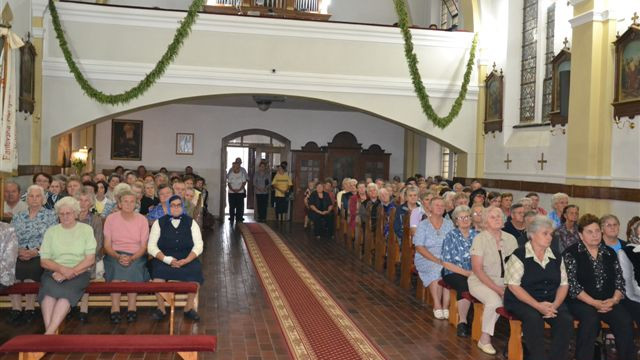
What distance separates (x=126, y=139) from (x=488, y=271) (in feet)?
44.5

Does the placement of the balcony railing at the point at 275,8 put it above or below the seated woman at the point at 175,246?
above

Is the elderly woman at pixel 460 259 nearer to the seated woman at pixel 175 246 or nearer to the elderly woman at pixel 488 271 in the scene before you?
the elderly woman at pixel 488 271

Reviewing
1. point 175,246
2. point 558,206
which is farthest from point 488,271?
point 175,246

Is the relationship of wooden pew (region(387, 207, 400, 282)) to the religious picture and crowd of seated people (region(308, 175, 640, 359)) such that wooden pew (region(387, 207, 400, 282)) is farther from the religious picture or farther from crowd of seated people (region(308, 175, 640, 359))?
the religious picture

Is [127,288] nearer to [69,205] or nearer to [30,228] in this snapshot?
[69,205]

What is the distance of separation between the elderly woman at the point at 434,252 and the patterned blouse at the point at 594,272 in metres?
1.55

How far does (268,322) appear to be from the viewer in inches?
252

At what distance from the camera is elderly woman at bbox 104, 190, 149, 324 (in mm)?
6328

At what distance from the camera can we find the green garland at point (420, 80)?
1278 centimetres

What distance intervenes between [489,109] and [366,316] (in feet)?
24.4

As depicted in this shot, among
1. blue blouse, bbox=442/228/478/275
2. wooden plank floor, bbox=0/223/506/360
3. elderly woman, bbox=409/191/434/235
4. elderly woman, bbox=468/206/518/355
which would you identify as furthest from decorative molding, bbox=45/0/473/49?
elderly woman, bbox=468/206/518/355

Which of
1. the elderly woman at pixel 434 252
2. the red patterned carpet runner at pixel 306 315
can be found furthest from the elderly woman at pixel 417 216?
the red patterned carpet runner at pixel 306 315

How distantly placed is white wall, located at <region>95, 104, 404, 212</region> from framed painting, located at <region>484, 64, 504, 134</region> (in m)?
5.75

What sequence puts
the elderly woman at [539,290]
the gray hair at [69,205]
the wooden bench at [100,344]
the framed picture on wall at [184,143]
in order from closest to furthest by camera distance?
the wooden bench at [100,344] < the elderly woman at [539,290] < the gray hair at [69,205] < the framed picture on wall at [184,143]
